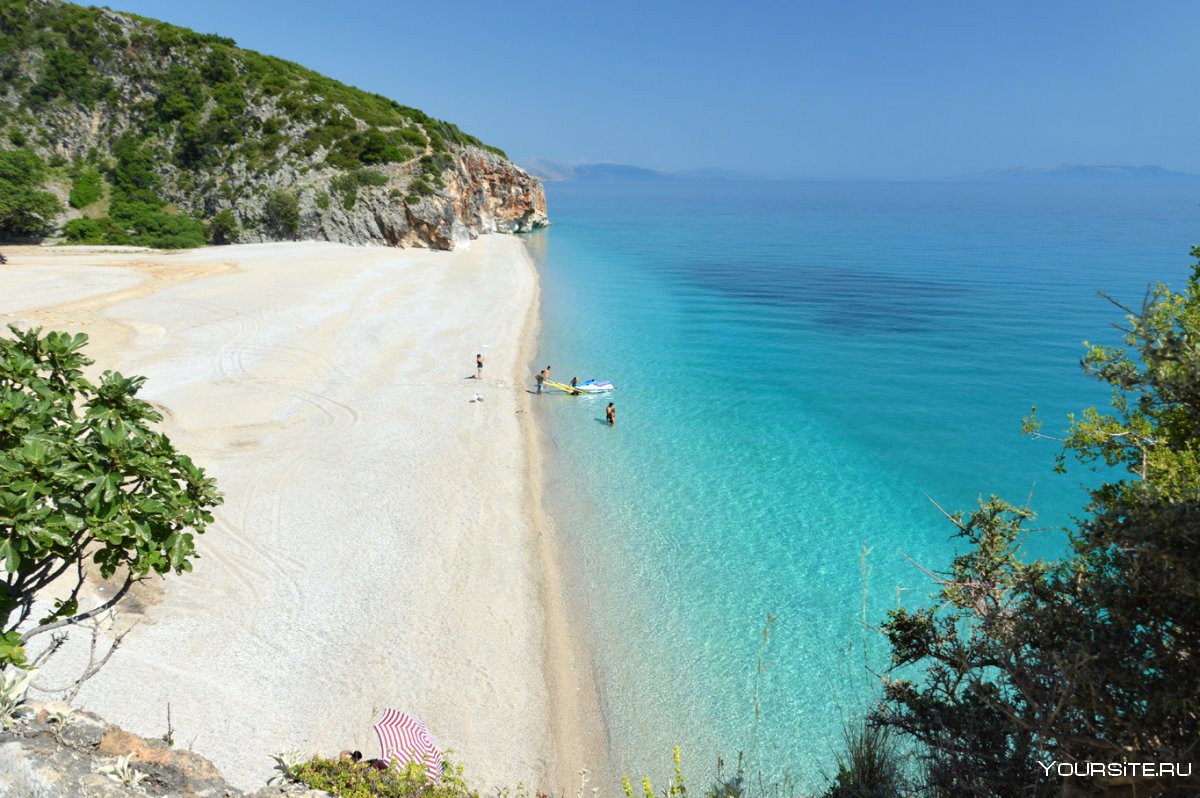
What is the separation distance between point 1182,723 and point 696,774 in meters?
7.27

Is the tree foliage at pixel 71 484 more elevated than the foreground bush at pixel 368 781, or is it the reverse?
the tree foliage at pixel 71 484

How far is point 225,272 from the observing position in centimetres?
3841

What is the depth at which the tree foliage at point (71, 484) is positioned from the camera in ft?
16.6

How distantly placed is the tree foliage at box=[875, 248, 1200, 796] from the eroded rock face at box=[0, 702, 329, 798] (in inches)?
277

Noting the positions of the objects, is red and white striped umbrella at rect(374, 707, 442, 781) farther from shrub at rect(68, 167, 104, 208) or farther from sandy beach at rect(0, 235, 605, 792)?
shrub at rect(68, 167, 104, 208)

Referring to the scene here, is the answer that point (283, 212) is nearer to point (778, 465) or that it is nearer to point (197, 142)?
point (197, 142)

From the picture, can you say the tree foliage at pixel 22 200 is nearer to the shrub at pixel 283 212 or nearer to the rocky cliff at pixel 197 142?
the rocky cliff at pixel 197 142

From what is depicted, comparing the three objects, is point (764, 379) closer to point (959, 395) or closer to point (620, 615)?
point (959, 395)

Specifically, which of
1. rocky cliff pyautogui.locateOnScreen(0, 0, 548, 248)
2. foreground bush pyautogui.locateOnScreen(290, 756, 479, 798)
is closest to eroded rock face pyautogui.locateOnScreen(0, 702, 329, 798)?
foreground bush pyautogui.locateOnScreen(290, 756, 479, 798)

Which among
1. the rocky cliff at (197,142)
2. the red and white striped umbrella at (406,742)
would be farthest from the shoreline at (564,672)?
the rocky cliff at (197,142)

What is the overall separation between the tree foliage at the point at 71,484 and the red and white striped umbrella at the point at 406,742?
492cm

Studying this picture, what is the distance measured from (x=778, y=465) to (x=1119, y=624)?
15598 mm

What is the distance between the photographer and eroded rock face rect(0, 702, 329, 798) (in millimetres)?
4691

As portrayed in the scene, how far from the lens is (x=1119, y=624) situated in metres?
5.28
